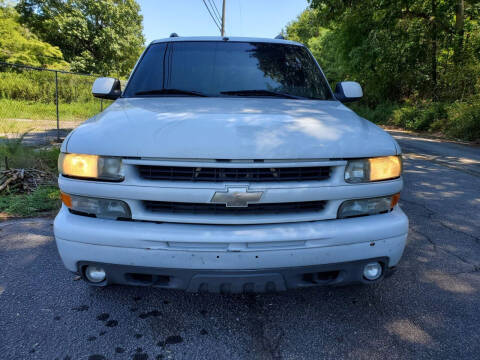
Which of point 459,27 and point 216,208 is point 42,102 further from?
point 459,27

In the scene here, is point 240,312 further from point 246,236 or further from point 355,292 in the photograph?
point 355,292

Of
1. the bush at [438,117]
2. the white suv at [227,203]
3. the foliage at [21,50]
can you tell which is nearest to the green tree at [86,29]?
the foliage at [21,50]

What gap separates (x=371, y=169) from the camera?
1.87m

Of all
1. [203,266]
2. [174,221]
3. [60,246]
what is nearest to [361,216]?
[203,266]

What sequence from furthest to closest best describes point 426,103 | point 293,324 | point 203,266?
1. point 426,103
2. point 293,324
3. point 203,266

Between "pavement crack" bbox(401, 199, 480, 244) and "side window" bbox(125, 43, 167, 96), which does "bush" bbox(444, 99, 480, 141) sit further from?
"side window" bbox(125, 43, 167, 96)

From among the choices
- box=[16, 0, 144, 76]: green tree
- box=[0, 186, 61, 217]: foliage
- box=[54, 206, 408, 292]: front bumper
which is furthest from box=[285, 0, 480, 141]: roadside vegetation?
box=[16, 0, 144, 76]: green tree

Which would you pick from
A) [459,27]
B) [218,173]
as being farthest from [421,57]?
[218,173]

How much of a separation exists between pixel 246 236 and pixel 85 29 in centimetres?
3581

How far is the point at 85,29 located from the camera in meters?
31.1

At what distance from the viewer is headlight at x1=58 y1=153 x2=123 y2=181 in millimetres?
1748

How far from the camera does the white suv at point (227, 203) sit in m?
1.69

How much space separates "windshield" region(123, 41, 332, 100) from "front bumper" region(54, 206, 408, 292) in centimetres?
135

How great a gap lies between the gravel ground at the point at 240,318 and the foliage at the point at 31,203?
1.02 metres
